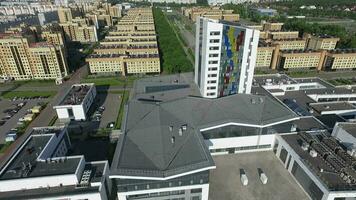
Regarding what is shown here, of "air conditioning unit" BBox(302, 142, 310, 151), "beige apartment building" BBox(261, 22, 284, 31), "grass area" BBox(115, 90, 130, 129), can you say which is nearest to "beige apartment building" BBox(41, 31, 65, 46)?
"grass area" BBox(115, 90, 130, 129)

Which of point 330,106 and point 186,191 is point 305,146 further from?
point 330,106

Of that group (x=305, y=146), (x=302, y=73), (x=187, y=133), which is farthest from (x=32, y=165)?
(x=302, y=73)

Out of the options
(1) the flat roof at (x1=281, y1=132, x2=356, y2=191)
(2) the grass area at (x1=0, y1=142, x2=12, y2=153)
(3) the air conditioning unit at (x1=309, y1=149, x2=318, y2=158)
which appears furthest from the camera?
(2) the grass area at (x1=0, y1=142, x2=12, y2=153)

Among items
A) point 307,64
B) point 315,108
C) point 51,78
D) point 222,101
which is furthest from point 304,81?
point 51,78

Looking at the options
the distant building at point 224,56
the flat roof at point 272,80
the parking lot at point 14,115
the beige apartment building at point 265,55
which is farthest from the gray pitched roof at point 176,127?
the beige apartment building at point 265,55

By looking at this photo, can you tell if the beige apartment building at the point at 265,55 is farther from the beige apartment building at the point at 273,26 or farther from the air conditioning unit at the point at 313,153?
the air conditioning unit at the point at 313,153

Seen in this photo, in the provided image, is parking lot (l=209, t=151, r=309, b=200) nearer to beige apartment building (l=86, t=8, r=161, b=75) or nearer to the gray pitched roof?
the gray pitched roof

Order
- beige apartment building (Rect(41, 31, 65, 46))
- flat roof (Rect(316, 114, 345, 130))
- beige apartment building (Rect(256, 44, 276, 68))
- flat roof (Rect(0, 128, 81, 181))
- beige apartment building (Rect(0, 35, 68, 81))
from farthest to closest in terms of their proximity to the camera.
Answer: beige apartment building (Rect(41, 31, 65, 46)) → beige apartment building (Rect(256, 44, 276, 68)) → beige apartment building (Rect(0, 35, 68, 81)) → flat roof (Rect(316, 114, 345, 130)) → flat roof (Rect(0, 128, 81, 181))
